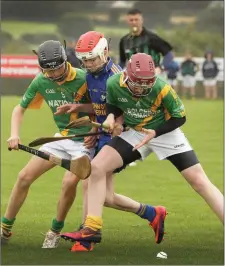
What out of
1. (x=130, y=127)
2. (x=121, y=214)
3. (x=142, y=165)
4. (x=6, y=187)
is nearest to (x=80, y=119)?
(x=130, y=127)

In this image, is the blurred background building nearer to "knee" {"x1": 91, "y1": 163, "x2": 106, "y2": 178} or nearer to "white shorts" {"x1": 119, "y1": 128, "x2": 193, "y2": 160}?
"white shorts" {"x1": 119, "y1": 128, "x2": 193, "y2": 160}

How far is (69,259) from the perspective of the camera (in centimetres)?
781

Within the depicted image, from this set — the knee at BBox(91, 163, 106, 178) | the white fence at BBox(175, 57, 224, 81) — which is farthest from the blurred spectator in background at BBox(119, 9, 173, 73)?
the white fence at BBox(175, 57, 224, 81)

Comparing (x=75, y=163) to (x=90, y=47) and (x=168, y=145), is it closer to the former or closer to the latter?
(x=168, y=145)

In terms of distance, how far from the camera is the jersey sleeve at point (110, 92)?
7.87m

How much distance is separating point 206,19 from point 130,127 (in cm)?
3310

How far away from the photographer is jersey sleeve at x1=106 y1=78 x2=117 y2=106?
7.87 m

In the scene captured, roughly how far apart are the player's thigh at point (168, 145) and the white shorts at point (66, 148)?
2.25 ft

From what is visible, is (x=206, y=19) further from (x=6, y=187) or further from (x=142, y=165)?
(x=6, y=187)

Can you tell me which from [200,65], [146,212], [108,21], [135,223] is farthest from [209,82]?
[146,212]

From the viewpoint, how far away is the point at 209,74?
109 feet

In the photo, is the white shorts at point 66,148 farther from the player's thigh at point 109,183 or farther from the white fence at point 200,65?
the white fence at point 200,65

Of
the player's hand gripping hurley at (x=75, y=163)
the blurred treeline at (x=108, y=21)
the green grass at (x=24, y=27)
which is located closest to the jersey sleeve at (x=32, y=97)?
the player's hand gripping hurley at (x=75, y=163)

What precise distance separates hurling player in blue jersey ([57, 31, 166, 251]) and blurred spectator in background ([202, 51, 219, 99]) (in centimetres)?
2463
